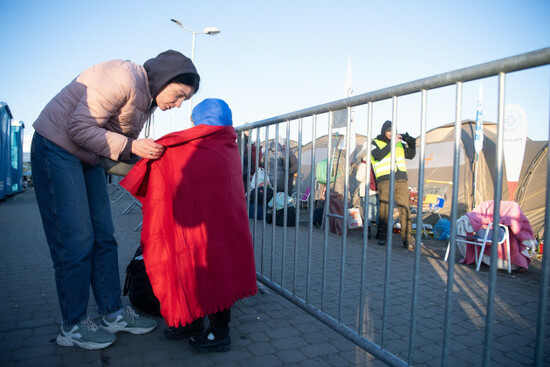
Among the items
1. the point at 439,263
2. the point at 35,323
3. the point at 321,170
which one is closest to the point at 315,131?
the point at 35,323

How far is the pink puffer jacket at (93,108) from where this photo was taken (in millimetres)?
2131

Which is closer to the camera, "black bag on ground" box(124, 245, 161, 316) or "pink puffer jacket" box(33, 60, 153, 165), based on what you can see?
"pink puffer jacket" box(33, 60, 153, 165)

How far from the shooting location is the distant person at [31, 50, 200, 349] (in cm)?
215

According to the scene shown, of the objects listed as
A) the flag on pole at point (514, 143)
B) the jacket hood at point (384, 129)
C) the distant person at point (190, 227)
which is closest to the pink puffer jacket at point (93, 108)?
the distant person at point (190, 227)

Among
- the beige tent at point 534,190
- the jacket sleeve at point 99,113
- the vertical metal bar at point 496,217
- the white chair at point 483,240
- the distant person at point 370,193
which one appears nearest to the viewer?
the vertical metal bar at point 496,217

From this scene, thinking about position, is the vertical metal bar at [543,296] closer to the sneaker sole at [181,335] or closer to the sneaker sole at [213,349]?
the sneaker sole at [213,349]

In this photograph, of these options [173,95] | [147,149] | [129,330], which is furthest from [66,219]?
[173,95]

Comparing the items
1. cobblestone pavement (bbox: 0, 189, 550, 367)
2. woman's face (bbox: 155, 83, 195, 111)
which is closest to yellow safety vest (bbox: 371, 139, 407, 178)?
cobblestone pavement (bbox: 0, 189, 550, 367)

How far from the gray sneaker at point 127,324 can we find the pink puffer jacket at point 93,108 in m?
1.11

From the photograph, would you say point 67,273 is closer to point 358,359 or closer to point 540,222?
point 358,359

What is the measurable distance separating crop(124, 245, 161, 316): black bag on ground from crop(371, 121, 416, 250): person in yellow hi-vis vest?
168 inches

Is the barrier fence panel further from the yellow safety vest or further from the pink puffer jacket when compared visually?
the yellow safety vest

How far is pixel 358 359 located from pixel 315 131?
1.59 metres

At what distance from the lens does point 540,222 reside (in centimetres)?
709
